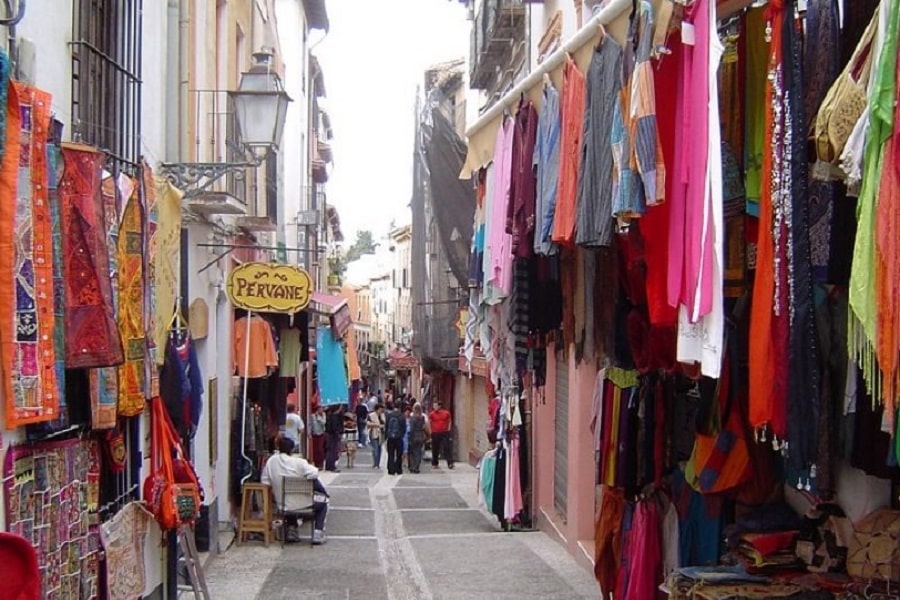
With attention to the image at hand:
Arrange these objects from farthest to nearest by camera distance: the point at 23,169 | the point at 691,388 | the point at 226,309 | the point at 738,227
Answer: the point at 226,309 → the point at 691,388 → the point at 23,169 → the point at 738,227

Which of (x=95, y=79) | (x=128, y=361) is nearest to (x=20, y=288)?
(x=128, y=361)

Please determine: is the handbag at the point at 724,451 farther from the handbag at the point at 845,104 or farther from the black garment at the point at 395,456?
the black garment at the point at 395,456

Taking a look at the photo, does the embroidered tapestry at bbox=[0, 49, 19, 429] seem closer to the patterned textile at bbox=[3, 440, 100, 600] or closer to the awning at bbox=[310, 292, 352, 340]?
the patterned textile at bbox=[3, 440, 100, 600]

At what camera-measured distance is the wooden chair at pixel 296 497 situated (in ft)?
41.8

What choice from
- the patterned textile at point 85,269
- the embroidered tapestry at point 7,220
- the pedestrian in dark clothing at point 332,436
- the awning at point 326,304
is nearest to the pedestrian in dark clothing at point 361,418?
the pedestrian in dark clothing at point 332,436

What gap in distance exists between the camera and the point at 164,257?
7.92 m

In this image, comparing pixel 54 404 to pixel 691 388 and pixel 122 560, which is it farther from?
pixel 691 388

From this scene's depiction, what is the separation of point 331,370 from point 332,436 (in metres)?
3.92

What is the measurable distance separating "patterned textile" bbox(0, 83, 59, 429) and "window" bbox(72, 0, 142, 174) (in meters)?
1.40

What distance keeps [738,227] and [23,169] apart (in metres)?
3.41

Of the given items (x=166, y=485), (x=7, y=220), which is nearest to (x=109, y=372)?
(x=166, y=485)

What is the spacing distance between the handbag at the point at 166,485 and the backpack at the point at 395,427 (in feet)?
47.3

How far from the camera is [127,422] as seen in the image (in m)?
8.08

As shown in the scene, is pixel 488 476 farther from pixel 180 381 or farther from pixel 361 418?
pixel 361 418
